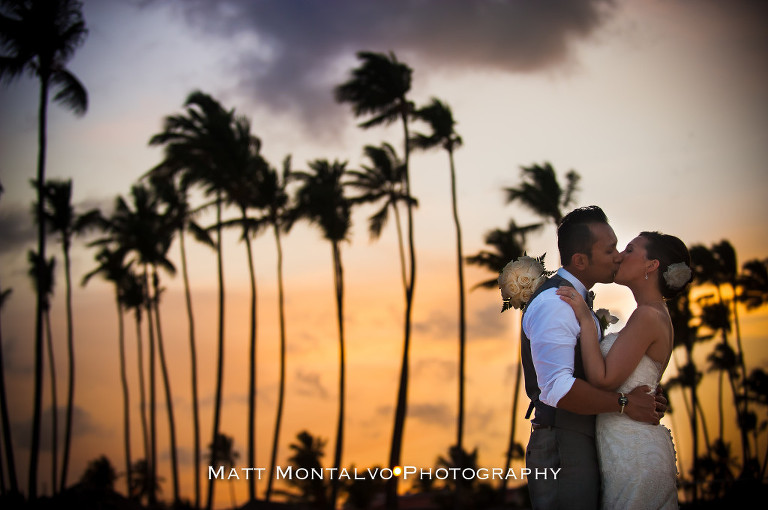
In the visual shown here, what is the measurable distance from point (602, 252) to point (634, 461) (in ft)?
4.40

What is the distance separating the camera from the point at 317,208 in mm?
38344

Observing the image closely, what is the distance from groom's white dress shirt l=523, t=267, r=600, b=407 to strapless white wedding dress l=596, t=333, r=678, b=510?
0.50 m

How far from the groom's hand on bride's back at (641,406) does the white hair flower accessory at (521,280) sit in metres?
0.90

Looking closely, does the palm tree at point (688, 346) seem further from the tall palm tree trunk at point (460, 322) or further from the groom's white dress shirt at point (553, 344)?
the groom's white dress shirt at point (553, 344)

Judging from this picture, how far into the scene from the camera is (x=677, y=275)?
4.98 meters

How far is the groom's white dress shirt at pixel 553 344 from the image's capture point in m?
4.32

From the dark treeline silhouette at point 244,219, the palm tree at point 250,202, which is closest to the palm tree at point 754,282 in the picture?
the dark treeline silhouette at point 244,219

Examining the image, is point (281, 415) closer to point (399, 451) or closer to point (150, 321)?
point (399, 451)

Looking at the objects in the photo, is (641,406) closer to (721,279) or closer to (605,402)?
(605,402)

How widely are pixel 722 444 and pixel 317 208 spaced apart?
53070 mm

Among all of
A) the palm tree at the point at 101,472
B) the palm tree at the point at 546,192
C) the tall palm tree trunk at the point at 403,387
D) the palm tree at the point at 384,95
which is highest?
the palm tree at the point at 384,95

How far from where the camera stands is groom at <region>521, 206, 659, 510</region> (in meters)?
4.37

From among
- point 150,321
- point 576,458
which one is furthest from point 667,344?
point 150,321

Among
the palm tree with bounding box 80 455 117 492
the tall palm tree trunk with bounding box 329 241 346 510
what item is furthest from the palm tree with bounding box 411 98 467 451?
the palm tree with bounding box 80 455 117 492
